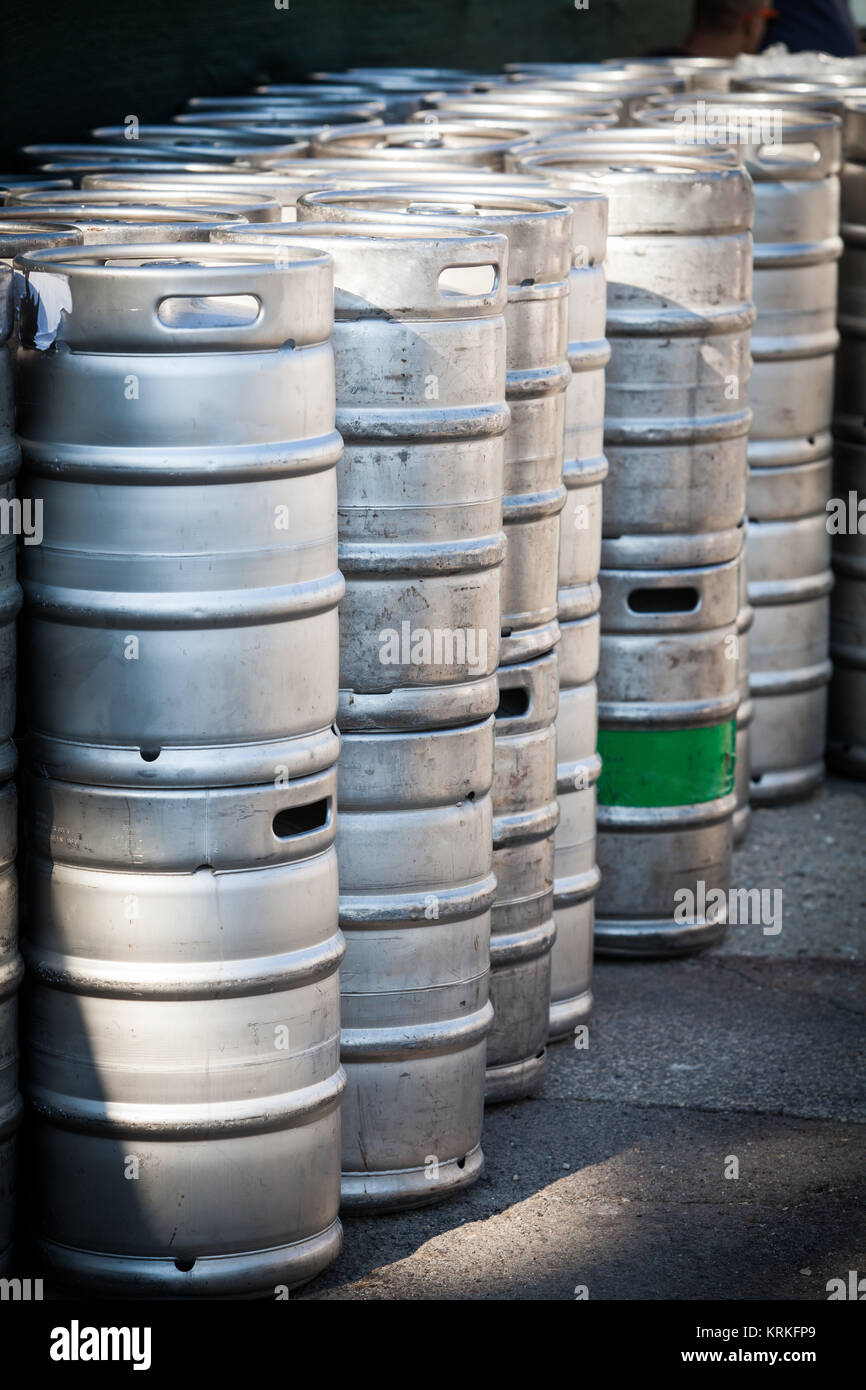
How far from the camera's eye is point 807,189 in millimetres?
6371

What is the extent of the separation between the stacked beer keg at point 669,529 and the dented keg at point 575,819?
508mm

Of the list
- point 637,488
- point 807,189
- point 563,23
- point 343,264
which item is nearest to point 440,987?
point 343,264

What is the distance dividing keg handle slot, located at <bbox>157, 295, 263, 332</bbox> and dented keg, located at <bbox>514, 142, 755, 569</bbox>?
5.67 feet

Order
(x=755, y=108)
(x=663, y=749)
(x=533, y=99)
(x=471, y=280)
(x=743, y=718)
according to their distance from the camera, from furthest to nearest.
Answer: (x=533, y=99) < (x=755, y=108) < (x=743, y=718) < (x=663, y=749) < (x=471, y=280)

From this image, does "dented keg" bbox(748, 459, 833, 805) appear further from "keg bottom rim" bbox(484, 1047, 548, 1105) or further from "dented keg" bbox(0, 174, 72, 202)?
"dented keg" bbox(0, 174, 72, 202)

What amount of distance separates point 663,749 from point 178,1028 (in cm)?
244

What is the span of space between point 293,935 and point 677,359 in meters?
2.36

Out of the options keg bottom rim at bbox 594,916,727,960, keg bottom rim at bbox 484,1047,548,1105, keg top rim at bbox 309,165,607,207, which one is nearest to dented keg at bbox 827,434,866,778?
keg bottom rim at bbox 594,916,727,960

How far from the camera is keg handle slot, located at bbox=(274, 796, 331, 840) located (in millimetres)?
3736

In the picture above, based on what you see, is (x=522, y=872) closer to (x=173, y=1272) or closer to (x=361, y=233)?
(x=173, y=1272)

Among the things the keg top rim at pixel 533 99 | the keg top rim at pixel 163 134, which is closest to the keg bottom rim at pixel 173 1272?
the keg top rim at pixel 163 134

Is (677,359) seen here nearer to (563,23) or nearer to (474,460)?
(474,460)

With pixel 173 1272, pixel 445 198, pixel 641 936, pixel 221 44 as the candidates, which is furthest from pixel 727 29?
pixel 173 1272

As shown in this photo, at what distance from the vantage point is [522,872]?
465 centimetres
